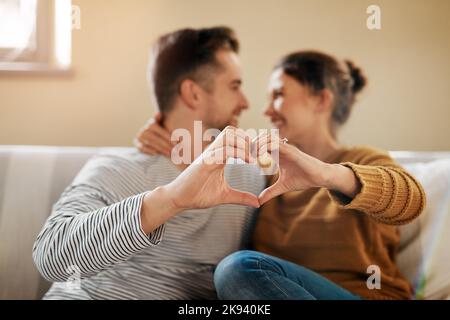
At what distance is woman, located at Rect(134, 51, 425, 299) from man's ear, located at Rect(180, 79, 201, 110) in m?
0.12

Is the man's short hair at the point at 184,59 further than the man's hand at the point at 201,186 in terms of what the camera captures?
Yes

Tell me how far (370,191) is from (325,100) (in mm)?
209

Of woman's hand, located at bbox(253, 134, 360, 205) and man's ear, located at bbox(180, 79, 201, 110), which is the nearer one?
woman's hand, located at bbox(253, 134, 360, 205)

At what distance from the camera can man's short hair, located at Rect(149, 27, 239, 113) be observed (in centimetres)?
99

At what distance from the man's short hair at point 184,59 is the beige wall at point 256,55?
0.05ft

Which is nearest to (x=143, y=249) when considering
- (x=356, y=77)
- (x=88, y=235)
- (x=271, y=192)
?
(x=88, y=235)

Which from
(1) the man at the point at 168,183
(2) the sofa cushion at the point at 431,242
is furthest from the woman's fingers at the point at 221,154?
(2) the sofa cushion at the point at 431,242

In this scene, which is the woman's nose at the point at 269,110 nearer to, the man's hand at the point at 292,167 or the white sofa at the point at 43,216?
the man's hand at the point at 292,167

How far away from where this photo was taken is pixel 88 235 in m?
0.88

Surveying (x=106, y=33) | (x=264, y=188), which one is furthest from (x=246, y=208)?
(x=106, y=33)

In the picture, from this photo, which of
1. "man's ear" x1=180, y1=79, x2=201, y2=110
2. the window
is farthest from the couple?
the window

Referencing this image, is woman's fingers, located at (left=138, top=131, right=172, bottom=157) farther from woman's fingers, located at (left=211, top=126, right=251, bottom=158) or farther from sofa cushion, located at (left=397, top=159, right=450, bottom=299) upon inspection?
sofa cushion, located at (left=397, top=159, right=450, bottom=299)

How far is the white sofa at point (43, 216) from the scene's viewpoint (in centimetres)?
102
